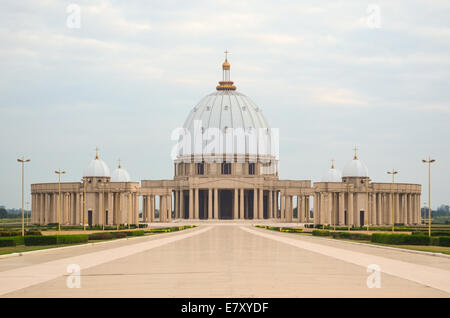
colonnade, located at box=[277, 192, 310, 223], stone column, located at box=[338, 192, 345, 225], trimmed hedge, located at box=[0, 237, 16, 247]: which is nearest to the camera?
trimmed hedge, located at box=[0, 237, 16, 247]

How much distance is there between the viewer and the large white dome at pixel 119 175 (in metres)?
122

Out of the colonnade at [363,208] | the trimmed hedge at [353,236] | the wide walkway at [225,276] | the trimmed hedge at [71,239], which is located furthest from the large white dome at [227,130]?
the wide walkway at [225,276]

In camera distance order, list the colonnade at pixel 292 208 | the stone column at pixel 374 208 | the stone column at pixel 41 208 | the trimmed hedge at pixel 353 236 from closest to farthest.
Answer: the trimmed hedge at pixel 353 236
the stone column at pixel 374 208
the stone column at pixel 41 208
the colonnade at pixel 292 208

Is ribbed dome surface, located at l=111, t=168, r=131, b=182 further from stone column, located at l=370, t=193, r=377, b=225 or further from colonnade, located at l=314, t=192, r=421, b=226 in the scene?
stone column, located at l=370, t=193, r=377, b=225

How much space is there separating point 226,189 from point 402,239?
90.7m

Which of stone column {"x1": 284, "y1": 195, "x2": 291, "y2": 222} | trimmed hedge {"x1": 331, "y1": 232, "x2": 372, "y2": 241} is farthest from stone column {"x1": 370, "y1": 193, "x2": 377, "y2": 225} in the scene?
trimmed hedge {"x1": 331, "y1": 232, "x2": 372, "y2": 241}

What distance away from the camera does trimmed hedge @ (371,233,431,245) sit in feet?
141

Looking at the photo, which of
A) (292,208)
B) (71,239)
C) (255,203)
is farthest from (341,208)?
(71,239)

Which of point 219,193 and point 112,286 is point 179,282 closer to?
point 112,286

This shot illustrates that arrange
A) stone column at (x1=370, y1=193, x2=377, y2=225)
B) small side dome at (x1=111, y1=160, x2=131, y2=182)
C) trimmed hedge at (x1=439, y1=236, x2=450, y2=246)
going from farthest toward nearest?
small side dome at (x1=111, y1=160, x2=131, y2=182)
stone column at (x1=370, y1=193, x2=377, y2=225)
trimmed hedge at (x1=439, y1=236, x2=450, y2=246)

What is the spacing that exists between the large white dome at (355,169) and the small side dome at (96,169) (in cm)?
4368

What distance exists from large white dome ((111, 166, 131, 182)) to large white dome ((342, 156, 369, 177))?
4068 cm

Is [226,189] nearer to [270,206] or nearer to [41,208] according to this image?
[270,206]

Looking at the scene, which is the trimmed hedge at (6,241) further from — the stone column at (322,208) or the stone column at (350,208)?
the stone column at (350,208)
